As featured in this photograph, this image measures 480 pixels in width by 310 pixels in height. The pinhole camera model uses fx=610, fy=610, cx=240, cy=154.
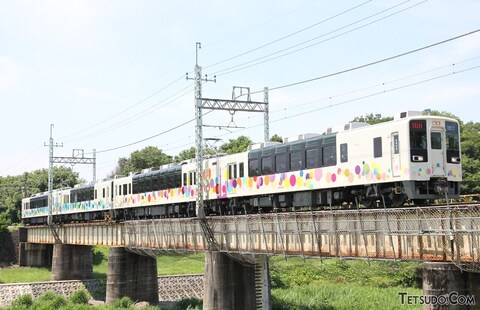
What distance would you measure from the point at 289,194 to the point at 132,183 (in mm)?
19587

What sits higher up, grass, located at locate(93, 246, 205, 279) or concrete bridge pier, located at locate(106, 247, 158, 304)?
concrete bridge pier, located at locate(106, 247, 158, 304)

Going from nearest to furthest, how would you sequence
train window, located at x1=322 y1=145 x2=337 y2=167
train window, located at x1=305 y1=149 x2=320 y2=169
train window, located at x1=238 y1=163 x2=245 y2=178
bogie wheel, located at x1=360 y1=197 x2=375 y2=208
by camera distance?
bogie wheel, located at x1=360 y1=197 x2=375 y2=208
train window, located at x1=322 y1=145 x2=337 y2=167
train window, located at x1=305 y1=149 x2=320 y2=169
train window, located at x1=238 y1=163 x2=245 y2=178

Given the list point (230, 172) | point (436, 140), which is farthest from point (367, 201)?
point (230, 172)

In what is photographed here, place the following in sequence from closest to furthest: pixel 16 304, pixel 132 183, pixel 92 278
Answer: pixel 16 304
pixel 132 183
pixel 92 278

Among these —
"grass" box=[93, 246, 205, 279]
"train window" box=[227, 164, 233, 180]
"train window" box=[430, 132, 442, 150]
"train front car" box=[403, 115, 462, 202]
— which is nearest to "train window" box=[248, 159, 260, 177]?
"train window" box=[227, 164, 233, 180]

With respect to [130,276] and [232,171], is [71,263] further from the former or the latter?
[232,171]

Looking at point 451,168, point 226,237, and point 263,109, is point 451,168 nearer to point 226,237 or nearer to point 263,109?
point 226,237

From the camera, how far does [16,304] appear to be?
136ft

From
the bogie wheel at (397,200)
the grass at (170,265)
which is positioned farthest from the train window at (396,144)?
the grass at (170,265)

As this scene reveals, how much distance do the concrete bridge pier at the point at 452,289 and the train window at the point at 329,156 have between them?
9.09 meters

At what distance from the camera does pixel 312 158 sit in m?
26.5

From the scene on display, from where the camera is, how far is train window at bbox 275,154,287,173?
2831 cm

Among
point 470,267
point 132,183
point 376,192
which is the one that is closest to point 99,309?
point 132,183

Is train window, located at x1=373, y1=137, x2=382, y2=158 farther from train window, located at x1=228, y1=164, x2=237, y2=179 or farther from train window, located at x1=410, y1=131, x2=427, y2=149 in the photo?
train window, located at x1=228, y1=164, x2=237, y2=179
